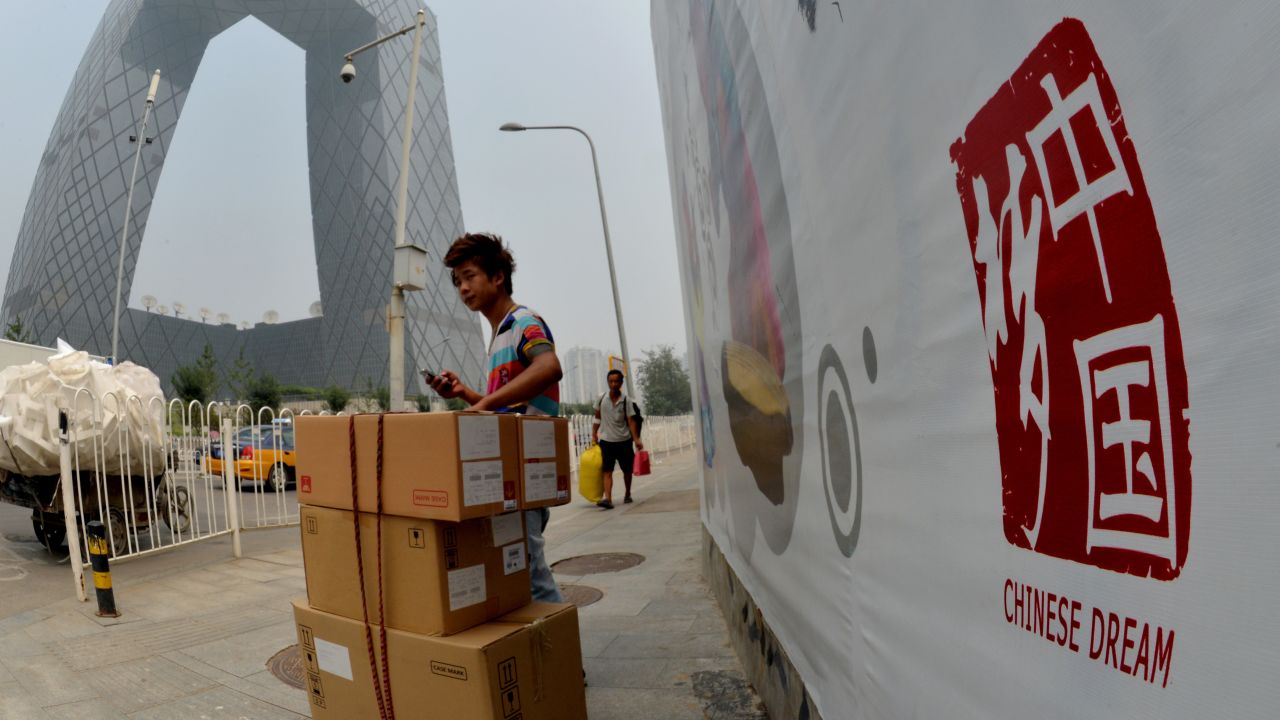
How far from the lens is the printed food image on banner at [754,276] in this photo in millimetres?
2145

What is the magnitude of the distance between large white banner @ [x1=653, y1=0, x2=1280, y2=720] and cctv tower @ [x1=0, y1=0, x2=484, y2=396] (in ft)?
245

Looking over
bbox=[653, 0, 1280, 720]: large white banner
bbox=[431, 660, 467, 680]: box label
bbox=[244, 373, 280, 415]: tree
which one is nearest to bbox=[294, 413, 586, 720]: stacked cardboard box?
bbox=[431, 660, 467, 680]: box label

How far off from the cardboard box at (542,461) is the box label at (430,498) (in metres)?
0.37

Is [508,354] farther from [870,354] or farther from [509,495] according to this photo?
[870,354]

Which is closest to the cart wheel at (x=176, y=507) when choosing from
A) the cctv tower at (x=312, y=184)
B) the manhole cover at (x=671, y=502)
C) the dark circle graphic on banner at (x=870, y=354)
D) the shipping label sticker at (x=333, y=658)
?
the manhole cover at (x=671, y=502)

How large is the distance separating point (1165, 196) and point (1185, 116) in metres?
0.07

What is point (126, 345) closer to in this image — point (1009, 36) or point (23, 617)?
point (23, 617)

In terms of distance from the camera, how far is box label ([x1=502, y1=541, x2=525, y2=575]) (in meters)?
2.70

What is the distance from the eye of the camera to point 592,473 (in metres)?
9.57

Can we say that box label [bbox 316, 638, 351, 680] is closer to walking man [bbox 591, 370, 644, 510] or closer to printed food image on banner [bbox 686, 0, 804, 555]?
printed food image on banner [bbox 686, 0, 804, 555]

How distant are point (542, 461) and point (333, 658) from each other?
98cm

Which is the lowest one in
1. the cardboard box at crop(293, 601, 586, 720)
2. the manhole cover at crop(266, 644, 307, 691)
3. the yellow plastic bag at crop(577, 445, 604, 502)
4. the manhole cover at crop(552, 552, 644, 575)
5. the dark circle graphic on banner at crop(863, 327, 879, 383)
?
the manhole cover at crop(552, 552, 644, 575)

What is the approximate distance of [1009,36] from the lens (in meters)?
0.88

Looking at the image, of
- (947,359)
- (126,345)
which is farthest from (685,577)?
(126,345)
